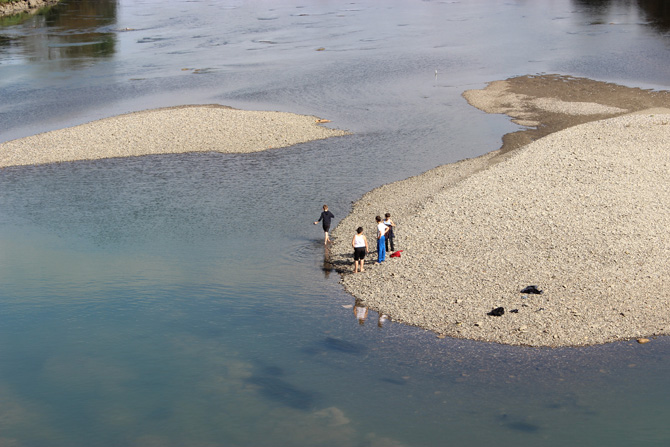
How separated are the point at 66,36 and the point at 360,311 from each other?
319 ft

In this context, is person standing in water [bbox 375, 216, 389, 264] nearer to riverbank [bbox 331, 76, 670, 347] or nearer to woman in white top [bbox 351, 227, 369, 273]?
riverbank [bbox 331, 76, 670, 347]

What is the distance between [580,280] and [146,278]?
1809 centimetres

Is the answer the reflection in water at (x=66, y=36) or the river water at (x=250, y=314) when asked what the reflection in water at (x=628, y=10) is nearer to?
the river water at (x=250, y=314)

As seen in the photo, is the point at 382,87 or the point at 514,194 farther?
the point at 382,87

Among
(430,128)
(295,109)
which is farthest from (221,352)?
(295,109)

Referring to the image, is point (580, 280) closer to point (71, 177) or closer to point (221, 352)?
point (221, 352)

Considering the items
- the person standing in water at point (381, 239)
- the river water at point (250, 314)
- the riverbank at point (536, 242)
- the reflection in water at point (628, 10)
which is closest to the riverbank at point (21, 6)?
the river water at point (250, 314)

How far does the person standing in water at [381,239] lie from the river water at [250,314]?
90.1 inches

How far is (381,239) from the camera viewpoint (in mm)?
27953

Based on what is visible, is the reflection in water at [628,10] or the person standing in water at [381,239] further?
the reflection in water at [628,10]

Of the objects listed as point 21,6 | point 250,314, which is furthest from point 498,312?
point 21,6

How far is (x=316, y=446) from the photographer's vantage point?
1880cm

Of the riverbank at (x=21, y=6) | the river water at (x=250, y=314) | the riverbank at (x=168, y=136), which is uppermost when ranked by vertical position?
the riverbank at (x=21, y=6)

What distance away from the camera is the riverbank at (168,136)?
46.9 meters
